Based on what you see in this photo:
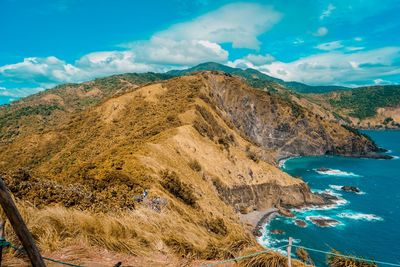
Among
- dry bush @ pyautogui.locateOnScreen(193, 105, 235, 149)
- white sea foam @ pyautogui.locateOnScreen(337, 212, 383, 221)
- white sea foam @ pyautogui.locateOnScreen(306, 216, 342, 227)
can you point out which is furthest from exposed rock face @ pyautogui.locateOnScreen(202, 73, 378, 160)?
white sea foam @ pyautogui.locateOnScreen(306, 216, 342, 227)

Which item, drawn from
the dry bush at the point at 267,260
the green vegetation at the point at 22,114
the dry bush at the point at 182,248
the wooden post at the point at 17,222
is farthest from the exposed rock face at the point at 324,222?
the green vegetation at the point at 22,114

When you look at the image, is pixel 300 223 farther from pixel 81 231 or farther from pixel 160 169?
pixel 81 231

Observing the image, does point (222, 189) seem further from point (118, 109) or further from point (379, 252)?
point (118, 109)

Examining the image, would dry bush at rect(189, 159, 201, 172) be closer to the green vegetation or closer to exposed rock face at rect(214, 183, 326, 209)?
exposed rock face at rect(214, 183, 326, 209)

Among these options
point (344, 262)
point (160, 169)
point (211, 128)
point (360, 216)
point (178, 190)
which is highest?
point (211, 128)

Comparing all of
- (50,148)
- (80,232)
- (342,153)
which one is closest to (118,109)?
(50,148)

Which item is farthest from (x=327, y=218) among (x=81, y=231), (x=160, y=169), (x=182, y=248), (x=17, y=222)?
(x=17, y=222)
